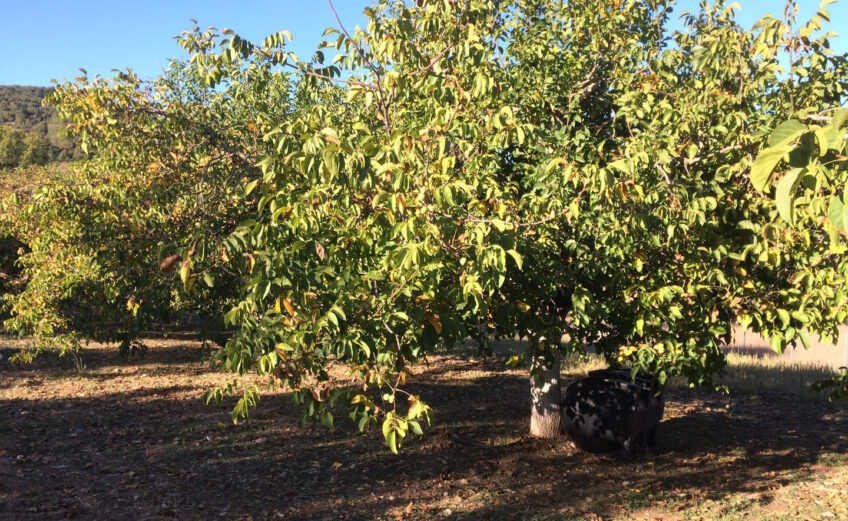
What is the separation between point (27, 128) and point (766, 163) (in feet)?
236

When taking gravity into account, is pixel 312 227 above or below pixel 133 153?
below

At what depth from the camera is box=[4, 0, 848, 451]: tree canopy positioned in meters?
3.26

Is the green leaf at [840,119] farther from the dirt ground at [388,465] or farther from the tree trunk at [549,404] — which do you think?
the tree trunk at [549,404]

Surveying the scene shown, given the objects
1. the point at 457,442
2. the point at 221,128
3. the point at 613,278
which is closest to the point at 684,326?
the point at 613,278

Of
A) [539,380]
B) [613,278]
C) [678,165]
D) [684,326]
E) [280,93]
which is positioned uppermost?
[280,93]

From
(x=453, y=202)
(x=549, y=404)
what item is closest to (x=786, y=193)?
(x=453, y=202)

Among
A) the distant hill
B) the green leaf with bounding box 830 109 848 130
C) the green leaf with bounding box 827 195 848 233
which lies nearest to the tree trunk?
the green leaf with bounding box 827 195 848 233

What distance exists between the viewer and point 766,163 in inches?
47.7

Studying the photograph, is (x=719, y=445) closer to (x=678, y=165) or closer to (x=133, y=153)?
(x=678, y=165)

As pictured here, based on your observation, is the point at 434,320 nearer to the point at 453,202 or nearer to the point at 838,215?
the point at 453,202

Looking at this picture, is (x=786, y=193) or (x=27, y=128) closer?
(x=786, y=193)

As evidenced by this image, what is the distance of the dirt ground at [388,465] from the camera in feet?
18.6

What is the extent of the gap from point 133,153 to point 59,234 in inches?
57.1

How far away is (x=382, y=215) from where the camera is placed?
3.43m
